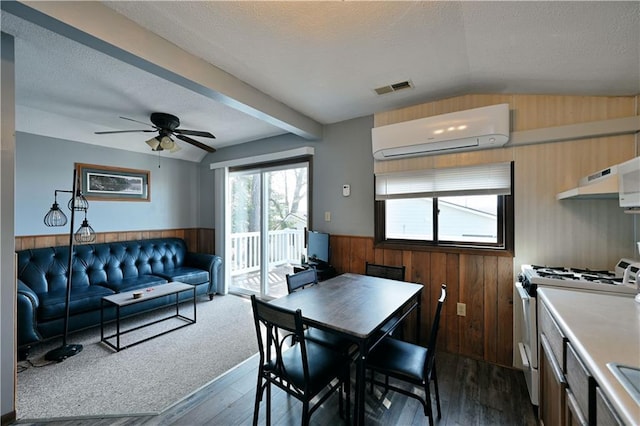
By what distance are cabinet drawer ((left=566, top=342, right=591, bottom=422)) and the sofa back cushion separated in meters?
4.48

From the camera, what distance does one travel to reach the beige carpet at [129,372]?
74.5 inches

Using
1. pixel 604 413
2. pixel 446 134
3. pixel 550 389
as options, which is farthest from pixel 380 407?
pixel 446 134

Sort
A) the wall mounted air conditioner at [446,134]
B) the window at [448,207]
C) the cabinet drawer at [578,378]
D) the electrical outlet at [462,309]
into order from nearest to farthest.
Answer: the cabinet drawer at [578,378], the wall mounted air conditioner at [446,134], the window at [448,207], the electrical outlet at [462,309]

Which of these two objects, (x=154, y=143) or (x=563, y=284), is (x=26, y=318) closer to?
(x=154, y=143)

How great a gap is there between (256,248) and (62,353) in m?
2.76

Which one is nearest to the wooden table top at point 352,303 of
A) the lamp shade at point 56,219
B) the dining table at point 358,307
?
the dining table at point 358,307

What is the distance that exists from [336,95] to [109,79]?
6.61 ft

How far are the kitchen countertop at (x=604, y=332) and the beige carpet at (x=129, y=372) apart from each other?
2374 millimetres

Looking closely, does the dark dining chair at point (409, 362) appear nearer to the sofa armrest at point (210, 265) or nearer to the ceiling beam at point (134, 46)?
the ceiling beam at point (134, 46)

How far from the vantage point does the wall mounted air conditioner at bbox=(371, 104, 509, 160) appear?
2215 mm

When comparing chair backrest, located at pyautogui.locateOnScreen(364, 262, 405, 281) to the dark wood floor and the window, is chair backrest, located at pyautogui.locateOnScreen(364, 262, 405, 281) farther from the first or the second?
the dark wood floor

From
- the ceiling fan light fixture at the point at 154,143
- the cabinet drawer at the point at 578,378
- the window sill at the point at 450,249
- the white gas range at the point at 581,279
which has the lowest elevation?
the cabinet drawer at the point at 578,378

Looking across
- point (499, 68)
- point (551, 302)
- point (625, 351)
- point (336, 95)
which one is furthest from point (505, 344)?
point (336, 95)

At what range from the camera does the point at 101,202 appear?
3.83 metres
